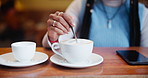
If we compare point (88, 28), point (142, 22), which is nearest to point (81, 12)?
point (88, 28)

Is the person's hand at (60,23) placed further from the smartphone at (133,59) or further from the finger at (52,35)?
the smartphone at (133,59)

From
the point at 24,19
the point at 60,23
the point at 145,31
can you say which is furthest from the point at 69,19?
the point at 24,19

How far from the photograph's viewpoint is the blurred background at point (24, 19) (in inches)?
103

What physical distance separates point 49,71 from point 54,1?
7.33 feet

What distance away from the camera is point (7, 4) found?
8.74 feet

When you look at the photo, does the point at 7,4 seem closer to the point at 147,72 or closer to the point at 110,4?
the point at 110,4

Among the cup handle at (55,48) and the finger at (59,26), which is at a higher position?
the finger at (59,26)

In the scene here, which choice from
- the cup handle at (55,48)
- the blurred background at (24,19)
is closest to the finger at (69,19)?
the cup handle at (55,48)

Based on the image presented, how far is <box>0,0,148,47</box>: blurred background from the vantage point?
2628mm

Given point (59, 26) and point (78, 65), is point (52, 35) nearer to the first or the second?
point (59, 26)

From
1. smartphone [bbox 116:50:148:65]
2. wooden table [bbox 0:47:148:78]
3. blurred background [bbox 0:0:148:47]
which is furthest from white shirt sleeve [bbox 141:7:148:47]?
blurred background [bbox 0:0:148:47]

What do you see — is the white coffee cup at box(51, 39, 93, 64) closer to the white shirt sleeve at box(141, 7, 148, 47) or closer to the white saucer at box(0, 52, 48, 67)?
the white saucer at box(0, 52, 48, 67)

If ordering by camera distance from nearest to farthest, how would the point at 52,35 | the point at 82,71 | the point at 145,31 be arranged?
the point at 82,71
the point at 52,35
the point at 145,31

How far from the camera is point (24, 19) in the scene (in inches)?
105
